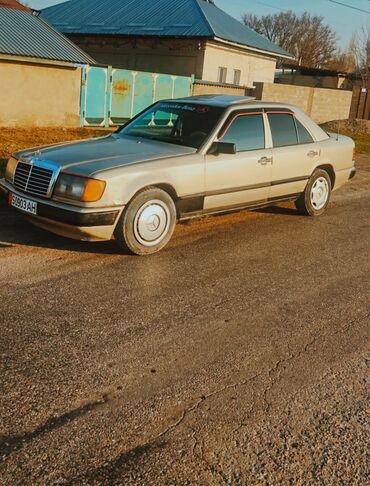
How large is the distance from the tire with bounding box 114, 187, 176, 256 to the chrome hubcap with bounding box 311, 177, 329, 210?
2.84 meters

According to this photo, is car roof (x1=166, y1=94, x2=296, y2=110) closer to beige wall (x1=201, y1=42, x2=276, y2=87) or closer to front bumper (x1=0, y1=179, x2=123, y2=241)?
front bumper (x1=0, y1=179, x2=123, y2=241)

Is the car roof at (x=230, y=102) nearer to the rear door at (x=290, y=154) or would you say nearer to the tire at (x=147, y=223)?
the rear door at (x=290, y=154)

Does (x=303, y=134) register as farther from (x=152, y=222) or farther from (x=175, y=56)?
(x=175, y=56)

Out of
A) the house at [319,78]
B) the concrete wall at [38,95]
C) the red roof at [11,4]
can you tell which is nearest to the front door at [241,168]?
the concrete wall at [38,95]

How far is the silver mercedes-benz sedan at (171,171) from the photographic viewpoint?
5074mm

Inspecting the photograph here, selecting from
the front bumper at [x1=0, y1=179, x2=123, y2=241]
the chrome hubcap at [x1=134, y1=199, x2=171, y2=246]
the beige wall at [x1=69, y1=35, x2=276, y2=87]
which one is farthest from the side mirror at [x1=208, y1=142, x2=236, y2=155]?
the beige wall at [x1=69, y1=35, x2=276, y2=87]

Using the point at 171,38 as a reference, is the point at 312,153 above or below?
below

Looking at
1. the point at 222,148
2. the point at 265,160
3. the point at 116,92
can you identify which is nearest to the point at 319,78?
the point at 116,92

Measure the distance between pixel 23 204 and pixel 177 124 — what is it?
2162mm

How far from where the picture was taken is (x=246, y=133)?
6473 mm

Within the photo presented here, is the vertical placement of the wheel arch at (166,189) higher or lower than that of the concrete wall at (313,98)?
lower

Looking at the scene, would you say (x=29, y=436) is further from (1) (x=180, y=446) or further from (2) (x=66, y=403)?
(1) (x=180, y=446)

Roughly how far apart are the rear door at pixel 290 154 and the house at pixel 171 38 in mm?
16400

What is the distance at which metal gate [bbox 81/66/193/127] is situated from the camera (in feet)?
50.9
